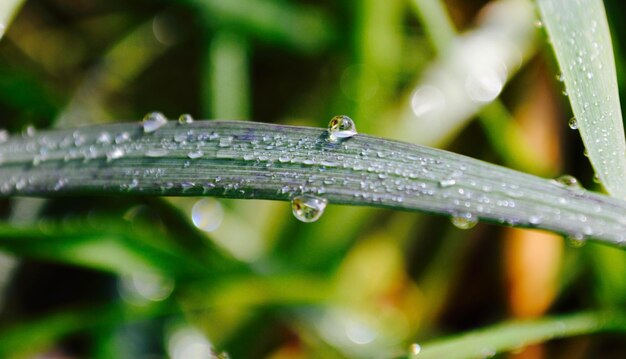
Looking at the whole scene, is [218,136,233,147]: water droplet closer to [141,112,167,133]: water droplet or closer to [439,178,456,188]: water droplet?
[141,112,167,133]: water droplet

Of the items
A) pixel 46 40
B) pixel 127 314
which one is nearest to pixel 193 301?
pixel 127 314

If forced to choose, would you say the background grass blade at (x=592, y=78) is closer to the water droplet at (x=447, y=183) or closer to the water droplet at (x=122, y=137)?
the water droplet at (x=447, y=183)

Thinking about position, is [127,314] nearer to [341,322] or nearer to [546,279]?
[341,322]

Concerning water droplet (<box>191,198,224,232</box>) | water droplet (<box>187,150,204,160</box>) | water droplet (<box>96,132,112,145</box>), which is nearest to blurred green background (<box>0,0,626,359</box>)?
water droplet (<box>191,198,224,232</box>)

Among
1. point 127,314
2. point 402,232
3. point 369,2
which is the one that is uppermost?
point 369,2

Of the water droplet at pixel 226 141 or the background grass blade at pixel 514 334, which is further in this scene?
the background grass blade at pixel 514 334

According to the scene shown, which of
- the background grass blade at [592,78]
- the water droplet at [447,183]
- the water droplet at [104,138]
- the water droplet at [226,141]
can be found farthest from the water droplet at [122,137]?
the background grass blade at [592,78]

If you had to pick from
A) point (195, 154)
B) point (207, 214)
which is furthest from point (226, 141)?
point (207, 214)
